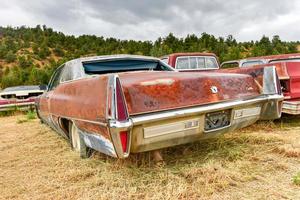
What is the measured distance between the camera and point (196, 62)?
761 centimetres

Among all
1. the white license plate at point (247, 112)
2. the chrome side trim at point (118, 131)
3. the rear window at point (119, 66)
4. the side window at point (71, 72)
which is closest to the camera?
the chrome side trim at point (118, 131)

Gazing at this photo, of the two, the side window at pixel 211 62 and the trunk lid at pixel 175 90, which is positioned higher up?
the side window at pixel 211 62

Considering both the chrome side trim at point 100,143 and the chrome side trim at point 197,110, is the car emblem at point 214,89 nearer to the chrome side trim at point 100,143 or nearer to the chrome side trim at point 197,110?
the chrome side trim at point 197,110

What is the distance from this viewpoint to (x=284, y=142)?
3977 millimetres

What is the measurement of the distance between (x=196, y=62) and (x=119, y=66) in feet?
12.2

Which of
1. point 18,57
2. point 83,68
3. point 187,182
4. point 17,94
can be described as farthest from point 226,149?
point 18,57

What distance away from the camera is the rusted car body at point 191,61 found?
23.9ft

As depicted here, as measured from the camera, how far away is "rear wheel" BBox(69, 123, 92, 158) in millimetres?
3543

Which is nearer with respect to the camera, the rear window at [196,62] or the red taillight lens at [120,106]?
the red taillight lens at [120,106]

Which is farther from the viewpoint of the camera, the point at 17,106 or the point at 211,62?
the point at 17,106

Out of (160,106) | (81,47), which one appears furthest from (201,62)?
(81,47)

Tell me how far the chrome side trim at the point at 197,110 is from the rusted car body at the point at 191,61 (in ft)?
12.7

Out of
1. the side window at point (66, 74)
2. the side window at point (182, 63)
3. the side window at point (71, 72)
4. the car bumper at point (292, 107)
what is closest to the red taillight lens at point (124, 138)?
the side window at point (71, 72)

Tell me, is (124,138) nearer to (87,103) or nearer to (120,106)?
(120,106)
